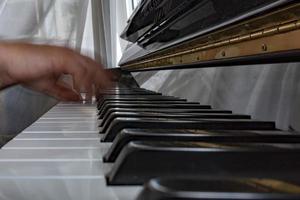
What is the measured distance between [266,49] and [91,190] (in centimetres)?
25

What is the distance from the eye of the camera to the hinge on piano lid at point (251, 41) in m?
0.43

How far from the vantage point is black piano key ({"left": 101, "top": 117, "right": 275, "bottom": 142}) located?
19.8 inches

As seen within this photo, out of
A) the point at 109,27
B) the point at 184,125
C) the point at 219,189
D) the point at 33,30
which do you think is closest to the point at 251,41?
the point at 184,125

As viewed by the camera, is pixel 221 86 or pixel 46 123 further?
pixel 221 86

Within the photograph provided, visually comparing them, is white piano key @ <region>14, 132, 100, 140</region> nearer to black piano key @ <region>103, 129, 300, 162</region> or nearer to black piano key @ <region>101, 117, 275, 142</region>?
black piano key @ <region>101, 117, 275, 142</region>

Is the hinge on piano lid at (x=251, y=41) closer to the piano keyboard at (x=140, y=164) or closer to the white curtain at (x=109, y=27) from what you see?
the piano keyboard at (x=140, y=164)

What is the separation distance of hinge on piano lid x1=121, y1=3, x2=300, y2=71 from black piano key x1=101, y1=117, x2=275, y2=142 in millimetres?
68

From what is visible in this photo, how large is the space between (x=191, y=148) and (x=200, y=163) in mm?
19

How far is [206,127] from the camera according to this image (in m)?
0.51

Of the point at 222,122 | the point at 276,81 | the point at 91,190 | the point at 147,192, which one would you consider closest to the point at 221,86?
the point at 276,81

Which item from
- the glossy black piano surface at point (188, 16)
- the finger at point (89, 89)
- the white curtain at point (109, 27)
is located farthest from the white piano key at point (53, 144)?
the white curtain at point (109, 27)

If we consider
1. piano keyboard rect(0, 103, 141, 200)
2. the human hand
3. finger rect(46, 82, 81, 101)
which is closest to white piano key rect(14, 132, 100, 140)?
piano keyboard rect(0, 103, 141, 200)

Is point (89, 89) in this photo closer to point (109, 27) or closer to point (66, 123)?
point (66, 123)

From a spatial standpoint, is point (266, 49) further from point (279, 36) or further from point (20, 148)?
point (20, 148)
